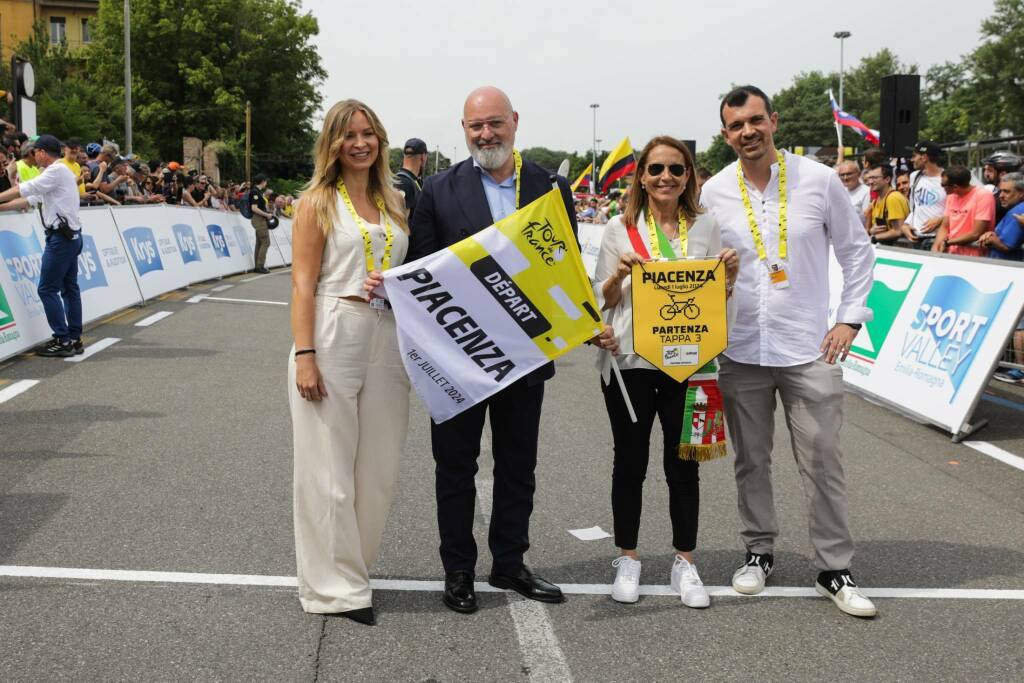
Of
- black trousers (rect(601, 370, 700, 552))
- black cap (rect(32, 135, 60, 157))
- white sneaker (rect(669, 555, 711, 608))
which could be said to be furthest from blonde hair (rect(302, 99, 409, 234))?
black cap (rect(32, 135, 60, 157))

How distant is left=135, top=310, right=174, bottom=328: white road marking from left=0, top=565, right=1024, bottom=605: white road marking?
8.44 metres

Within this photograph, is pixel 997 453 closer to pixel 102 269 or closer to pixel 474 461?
pixel 474 461

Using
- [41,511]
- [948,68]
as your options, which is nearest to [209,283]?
[41,511]

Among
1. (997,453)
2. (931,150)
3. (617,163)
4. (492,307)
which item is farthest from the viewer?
(617,163)

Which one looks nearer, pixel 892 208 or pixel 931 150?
pixel 931 150

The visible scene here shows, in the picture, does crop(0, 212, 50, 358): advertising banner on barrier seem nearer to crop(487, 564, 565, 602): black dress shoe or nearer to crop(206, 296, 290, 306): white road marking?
crop(206, 296, 290, 306): white road marking

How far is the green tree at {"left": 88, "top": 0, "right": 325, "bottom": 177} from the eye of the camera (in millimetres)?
64062

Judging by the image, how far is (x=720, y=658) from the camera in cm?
368

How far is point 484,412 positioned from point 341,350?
2.05 ft

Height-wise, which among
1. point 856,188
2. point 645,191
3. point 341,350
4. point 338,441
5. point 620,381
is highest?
point 856,188

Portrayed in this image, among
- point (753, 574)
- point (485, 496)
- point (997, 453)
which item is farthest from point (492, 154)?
point (997, 453)

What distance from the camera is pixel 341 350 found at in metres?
3.97

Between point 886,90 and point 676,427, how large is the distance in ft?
43.8

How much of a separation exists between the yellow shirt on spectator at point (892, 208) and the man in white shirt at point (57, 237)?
8875mm
